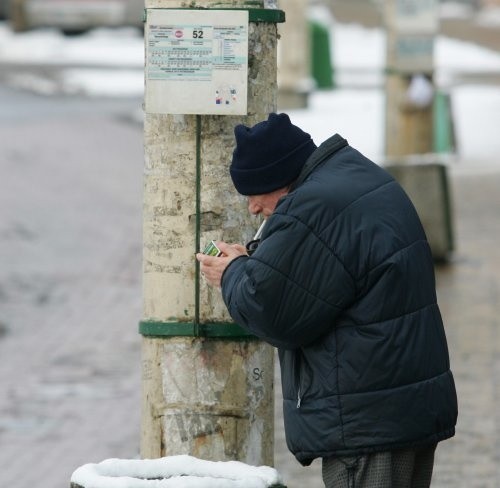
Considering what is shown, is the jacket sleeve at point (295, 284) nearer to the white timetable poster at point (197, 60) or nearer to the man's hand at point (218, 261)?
the man's hand at point (218, 261)

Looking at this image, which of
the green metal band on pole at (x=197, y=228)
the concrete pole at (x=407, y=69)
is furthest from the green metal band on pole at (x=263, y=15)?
the concrete pole at (x=407, y=69)

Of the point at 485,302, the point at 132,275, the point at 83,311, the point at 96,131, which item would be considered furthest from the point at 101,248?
the point at 96,131

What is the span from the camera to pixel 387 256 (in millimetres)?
3947

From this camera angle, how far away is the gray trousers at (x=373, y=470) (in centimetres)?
398

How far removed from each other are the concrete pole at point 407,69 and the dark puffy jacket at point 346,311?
9.82m

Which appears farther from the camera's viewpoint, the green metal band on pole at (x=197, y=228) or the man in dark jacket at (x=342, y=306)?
the green metal band on pole at (x=197, y=228)

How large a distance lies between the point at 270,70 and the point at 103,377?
510cm

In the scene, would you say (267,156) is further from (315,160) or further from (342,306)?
(342,306)

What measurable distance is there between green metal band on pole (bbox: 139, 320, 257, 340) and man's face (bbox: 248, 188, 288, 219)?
0.47 metres

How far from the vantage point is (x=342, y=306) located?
3918mm

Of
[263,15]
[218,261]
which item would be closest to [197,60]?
[263,15]

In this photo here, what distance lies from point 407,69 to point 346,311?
10.2 m

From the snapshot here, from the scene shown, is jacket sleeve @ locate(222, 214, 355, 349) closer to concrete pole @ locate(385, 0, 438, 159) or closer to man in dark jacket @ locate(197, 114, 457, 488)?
man in dark jacket @ locate(197, 114, 457, 488)

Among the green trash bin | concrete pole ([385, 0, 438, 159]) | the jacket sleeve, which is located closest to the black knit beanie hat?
the jacket sleeve
